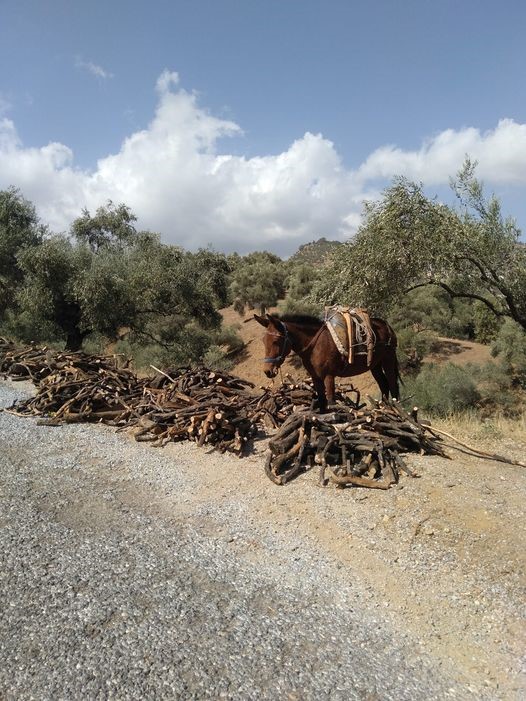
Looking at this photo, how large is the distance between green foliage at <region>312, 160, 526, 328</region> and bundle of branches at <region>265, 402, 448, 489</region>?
5513 mm

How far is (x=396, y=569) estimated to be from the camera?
4180mm

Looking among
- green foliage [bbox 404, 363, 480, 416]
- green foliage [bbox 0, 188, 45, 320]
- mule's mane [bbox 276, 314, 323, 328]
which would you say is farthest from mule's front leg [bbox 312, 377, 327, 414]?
green foliage [bbox 0, 188, 45, 320]

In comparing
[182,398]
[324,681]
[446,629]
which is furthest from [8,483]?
[446,629]

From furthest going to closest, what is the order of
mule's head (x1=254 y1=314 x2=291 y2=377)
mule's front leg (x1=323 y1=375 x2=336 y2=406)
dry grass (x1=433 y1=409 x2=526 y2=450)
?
dry grass (x1=433 y1=409 x2=526 y2=450), mule's front leg (x1=323 y1=375 x2=336 y2=406), mule's head (x1=254 y1=314 x2=291 y2=377)

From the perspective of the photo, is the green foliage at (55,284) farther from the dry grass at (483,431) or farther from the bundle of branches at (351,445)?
the dry grass at (483,431)

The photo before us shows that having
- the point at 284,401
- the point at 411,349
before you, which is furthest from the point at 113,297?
the point at 411,349

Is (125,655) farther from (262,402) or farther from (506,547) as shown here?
(262,402)

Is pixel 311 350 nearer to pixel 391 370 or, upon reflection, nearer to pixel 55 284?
pixel 391 370

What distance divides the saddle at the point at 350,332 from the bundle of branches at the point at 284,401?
1.32 meters

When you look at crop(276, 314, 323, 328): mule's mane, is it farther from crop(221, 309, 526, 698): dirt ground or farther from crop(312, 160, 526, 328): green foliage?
crop(312, 160, 526, 328): green foliage

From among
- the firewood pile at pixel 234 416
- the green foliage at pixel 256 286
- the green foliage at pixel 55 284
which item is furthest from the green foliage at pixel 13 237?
the green foliage at pixel 256 286

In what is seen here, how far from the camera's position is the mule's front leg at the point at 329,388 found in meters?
7.15

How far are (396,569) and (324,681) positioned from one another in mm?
1542

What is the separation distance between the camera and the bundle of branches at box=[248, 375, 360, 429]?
846 centimetres
